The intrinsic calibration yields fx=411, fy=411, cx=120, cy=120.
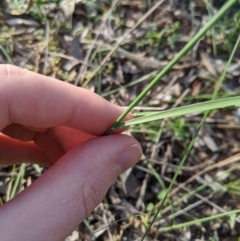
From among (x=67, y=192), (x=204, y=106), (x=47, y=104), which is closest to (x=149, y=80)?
(x=47, y=104)

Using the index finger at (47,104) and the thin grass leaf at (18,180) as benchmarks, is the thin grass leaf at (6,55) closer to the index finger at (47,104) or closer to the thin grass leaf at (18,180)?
the thin grass leaf at (18,180)

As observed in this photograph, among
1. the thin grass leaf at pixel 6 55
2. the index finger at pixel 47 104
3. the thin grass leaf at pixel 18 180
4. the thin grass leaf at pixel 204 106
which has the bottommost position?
the thin grass leaf at pixel 18 180

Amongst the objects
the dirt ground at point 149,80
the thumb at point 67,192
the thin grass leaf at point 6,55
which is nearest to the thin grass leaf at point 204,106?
the thumb at point 67,192

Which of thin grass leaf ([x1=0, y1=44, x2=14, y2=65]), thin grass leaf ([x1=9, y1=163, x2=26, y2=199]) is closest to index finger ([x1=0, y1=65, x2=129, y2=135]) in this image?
thin grass leaf ([x1=9, y1=163, x2=26, y2=199])

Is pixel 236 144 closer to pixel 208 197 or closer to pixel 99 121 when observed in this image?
pixel 208 197

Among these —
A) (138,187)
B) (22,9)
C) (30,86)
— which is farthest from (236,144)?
(22,9)

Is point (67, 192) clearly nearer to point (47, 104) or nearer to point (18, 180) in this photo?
point (47, 104)

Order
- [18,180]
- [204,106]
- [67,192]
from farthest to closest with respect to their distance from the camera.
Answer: [18,180] < [67,192] < [204,106]
